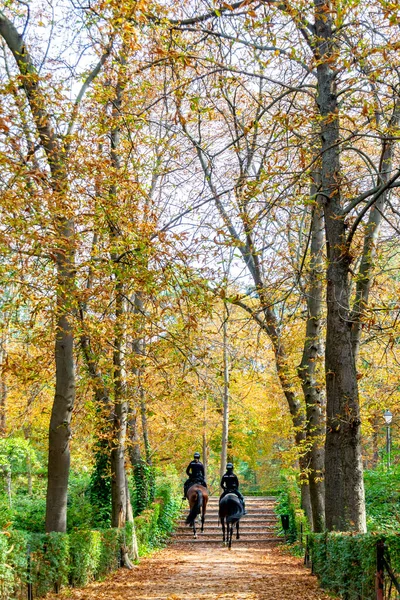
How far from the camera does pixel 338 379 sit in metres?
10.2

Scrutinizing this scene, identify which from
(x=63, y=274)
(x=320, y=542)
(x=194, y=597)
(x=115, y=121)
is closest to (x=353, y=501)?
(x=320, y=542)

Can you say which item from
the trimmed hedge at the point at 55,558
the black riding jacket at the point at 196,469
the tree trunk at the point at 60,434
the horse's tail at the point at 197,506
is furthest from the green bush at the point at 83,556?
the black riding jacket at the point at 196,469

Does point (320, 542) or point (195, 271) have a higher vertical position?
point (195, 271)

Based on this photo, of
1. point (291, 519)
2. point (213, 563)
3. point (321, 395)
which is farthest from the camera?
point (291, 519)

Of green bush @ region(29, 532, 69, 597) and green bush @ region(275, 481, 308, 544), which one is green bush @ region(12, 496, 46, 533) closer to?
green bush @ region(29, 532, 69, 597)

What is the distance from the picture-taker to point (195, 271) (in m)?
10.2

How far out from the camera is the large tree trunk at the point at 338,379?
10102mm

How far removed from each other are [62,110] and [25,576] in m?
6.64

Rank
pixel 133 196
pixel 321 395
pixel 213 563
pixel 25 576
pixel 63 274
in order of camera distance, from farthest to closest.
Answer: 1. pixel 213 563
2. pixel 321 395
3. pixel 133 196
4. pixel 63 274
5. pixel 25 576

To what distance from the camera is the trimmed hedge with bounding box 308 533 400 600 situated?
723cm

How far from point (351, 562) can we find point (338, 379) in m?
2.71

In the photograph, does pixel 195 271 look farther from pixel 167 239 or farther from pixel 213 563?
pixel 213 563

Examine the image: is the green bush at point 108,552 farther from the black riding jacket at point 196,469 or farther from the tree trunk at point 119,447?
the black riding jacket at point 196,469

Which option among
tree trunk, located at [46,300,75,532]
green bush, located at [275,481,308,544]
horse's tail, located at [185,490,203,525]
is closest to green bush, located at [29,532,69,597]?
tree trunk, located at [46,300,75,532]
